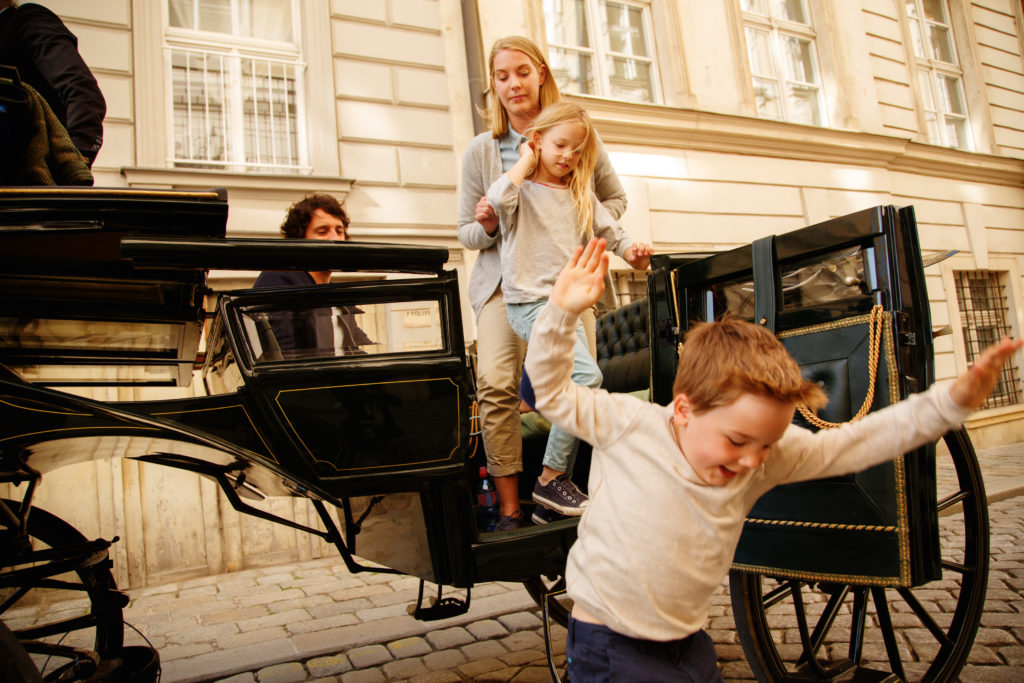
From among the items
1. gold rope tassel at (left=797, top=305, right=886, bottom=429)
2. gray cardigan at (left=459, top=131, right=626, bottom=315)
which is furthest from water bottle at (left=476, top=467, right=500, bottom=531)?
gold rope tassel at (left=797, top=305, right=886, bottom=429)

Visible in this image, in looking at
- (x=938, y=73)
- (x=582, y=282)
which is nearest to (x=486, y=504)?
(x=582, y=282)

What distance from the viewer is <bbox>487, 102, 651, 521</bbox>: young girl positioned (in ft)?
7.01

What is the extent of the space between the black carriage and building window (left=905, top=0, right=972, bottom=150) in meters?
9.74

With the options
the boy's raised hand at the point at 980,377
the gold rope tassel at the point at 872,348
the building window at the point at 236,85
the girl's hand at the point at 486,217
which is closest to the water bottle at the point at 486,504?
the girl's hand at the point at 486,217

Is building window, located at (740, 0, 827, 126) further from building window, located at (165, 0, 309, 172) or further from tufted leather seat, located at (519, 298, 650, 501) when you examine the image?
tufted leather seat, located at (519, 298, 650, 501)

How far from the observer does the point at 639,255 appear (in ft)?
7.17

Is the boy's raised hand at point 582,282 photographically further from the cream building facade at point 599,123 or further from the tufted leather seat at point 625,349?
the cream building facade at point 599,123

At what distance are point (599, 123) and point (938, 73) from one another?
261 inches

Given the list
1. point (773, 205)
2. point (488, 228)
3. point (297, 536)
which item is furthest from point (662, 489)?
point (773, 205)

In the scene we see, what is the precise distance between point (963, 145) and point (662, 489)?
11632 mm

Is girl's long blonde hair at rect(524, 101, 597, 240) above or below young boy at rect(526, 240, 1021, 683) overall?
above

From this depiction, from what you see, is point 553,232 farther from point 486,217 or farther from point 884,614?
point 884,614

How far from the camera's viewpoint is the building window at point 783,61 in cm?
866

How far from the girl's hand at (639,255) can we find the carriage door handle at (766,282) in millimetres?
334
